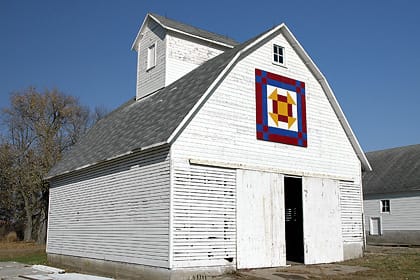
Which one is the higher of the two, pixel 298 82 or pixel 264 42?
pixel 264 42

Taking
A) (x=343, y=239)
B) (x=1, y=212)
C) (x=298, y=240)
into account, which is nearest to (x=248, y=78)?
(x=343, y=239)

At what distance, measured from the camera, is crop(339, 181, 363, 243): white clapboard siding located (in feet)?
61.4

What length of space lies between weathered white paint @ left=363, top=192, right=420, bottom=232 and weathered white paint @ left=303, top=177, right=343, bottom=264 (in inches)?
623

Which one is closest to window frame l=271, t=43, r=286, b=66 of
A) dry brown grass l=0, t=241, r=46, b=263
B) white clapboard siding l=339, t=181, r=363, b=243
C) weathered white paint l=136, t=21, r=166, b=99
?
weathered white paint l=136, t=21, r=166, b=99

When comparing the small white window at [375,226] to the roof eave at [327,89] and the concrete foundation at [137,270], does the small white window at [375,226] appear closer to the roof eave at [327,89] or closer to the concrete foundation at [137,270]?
the roof eave at [327,89]

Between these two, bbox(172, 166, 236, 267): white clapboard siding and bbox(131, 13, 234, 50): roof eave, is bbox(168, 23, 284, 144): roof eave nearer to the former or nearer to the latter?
bbox(172, 166, 236, 267): white clapboard siding

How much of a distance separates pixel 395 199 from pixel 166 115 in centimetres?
2352

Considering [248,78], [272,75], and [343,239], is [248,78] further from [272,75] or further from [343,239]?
[343,239]

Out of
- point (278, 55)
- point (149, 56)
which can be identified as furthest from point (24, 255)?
point (278, 55)

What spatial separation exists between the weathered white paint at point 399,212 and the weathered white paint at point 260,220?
19.1 metres

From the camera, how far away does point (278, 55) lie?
1770 centimetres

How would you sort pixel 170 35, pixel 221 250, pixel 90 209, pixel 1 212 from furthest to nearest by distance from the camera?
pixel 1 212 < pixel 170 35 < pixel 90 209 < pixel 221 250

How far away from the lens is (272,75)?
17156 mm

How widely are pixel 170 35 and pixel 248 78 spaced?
19.6 feet
